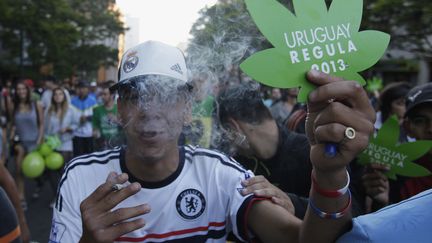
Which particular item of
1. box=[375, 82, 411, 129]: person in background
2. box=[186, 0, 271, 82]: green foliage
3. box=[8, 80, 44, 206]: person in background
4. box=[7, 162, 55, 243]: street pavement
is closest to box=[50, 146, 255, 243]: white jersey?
box=[186, 0, 271, 82]: green foliage

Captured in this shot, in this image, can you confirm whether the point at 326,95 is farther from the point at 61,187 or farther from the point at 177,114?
the point at 61,187

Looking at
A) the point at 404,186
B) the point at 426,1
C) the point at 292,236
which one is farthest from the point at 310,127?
the point at 426,1

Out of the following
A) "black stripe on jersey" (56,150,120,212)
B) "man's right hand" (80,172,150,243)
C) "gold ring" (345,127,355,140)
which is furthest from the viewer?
"black stripe on jersey" (56,150,120,212)

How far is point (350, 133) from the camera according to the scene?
1195 millimetres

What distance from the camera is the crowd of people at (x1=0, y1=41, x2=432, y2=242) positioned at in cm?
127

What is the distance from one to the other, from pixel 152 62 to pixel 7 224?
0.80 metres

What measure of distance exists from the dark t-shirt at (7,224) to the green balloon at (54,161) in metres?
5.59

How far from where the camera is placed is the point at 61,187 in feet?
6.10

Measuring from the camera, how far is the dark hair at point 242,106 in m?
2.96

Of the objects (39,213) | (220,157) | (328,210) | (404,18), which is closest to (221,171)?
(220,157)

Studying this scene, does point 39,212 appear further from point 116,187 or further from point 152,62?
point 116,187

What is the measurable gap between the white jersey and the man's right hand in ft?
0.85

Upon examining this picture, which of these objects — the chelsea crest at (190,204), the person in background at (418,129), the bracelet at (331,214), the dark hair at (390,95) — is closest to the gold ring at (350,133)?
the bracelet at (331,214)

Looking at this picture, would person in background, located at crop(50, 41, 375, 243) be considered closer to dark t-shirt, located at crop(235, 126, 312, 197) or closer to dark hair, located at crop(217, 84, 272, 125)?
dark t-shirt, located at crop(235, 126, 312, 197)
